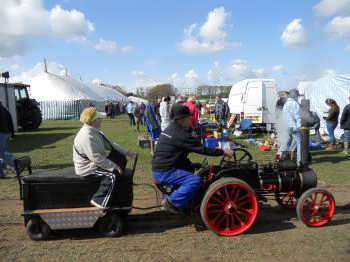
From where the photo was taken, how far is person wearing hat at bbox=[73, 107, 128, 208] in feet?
14.3

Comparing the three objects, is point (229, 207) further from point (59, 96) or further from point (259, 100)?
point (59, 96)

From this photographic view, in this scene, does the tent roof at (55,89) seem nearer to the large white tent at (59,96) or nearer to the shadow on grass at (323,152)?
the large white tent at (59,96)

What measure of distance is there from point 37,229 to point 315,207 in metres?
3.43

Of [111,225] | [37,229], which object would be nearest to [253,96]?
[111,225]

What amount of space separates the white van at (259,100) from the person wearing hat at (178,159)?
38.6ft

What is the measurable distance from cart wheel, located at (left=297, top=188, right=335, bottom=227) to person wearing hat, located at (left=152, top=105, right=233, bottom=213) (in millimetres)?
1139

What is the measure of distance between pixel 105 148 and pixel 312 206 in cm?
272

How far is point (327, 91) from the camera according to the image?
1460 centimetres

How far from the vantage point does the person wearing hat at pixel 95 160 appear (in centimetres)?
436

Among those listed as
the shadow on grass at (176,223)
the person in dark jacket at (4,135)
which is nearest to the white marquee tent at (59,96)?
the person in dark jacket at (4,135)

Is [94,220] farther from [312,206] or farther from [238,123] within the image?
[238,123]

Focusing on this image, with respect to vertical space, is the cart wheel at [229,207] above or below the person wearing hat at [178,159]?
below

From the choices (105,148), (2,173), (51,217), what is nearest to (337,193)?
(105,148)

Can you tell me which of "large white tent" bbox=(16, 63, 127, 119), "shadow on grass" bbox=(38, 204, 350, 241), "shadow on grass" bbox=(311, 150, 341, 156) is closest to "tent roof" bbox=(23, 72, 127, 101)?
"large white tent" bbox=(16, 63, 127, 119)
